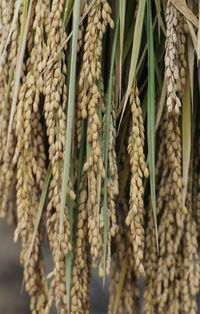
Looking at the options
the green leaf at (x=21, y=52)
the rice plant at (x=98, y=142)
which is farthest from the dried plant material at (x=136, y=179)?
the green leaf at (x=21, y=52)

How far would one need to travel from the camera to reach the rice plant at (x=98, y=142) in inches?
38.1

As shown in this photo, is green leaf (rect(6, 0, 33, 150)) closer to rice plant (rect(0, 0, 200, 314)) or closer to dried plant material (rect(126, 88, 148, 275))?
rice plant (rect(0, 0, 200, 314))

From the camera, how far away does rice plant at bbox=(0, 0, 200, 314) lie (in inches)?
38.1

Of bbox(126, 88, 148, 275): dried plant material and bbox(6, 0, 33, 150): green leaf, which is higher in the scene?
bbox(6, 0, 33, 150): green leaf

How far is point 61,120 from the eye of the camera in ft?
3.14

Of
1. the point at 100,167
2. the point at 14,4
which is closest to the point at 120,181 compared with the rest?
the point at 100,167

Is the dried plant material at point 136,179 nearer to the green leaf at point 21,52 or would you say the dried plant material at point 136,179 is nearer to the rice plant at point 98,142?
the rice plant at point 98,142

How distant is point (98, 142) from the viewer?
990mm

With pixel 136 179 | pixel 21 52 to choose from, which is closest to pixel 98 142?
pixel 136 179

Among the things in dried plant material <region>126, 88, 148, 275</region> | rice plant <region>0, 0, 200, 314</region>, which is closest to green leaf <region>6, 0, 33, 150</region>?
rice plant <region>0, 0, 200, 314</region>

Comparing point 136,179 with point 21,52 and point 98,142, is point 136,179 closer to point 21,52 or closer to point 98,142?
point 98,142

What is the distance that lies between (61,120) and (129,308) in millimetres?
556

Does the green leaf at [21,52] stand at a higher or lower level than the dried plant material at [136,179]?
higher

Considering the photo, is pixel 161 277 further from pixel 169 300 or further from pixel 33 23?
pixel 33 23
